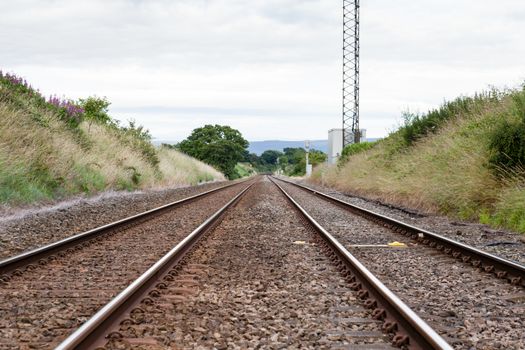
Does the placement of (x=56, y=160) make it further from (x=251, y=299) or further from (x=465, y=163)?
(x=251, y=299)

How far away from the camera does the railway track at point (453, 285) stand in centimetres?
420

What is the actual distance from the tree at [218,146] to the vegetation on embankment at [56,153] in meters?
50.1

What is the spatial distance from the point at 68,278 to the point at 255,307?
7.23 ft

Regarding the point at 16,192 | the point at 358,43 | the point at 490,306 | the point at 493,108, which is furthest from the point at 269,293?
the point at 358,43

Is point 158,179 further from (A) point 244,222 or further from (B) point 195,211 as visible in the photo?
(A) point 244,222

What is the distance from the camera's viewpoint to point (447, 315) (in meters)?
4.64

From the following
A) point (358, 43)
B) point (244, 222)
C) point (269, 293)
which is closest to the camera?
point (269, 293)

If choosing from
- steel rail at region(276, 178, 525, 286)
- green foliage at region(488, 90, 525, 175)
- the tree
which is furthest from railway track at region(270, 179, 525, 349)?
the tree

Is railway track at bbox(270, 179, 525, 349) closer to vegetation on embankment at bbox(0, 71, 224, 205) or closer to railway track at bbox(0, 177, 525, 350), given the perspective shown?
railway track at bbox(0, 177, 525, 350)

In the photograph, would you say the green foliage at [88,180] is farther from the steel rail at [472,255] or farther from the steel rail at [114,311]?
the steel rail at [114,311]

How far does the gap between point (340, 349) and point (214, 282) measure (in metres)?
2.29

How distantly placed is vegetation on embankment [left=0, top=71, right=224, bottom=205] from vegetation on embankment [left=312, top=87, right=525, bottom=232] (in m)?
9.68

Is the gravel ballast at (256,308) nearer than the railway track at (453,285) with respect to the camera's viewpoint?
Yes

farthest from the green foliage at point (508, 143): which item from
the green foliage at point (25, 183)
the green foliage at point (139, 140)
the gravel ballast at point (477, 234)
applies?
the green foliage at point (139, 140)
